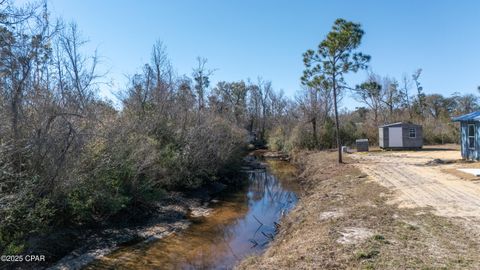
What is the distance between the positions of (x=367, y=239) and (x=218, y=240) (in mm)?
4856

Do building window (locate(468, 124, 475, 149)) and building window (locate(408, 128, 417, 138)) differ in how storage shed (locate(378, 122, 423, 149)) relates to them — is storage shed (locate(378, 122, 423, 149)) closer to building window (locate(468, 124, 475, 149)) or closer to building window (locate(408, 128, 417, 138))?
building window (locate(408, 128, 417, 138))

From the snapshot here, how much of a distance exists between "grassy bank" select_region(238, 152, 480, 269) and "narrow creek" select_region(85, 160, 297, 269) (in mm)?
1217

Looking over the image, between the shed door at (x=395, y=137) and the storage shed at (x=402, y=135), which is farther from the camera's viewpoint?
the shed door at (x=395, y=137)

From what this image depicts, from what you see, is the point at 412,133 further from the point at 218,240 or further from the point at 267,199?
the point at 218,240

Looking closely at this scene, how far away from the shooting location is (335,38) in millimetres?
18812

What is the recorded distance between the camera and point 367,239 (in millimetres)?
6793

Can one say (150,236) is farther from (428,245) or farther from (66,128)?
(428,245)

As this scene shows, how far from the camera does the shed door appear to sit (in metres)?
27.7

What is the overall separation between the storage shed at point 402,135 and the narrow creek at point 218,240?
45.2 feet

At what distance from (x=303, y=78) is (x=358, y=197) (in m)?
10.4

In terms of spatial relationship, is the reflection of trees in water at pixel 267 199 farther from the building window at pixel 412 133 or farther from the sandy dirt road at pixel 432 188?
the building window at pixel 412 133

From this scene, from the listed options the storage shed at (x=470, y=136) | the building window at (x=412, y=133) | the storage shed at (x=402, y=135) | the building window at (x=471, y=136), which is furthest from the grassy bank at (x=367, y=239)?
the building window at (x=412, y=133)

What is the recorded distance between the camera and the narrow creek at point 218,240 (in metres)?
8.66

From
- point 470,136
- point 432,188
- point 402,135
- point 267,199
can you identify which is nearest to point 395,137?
point 402,135
